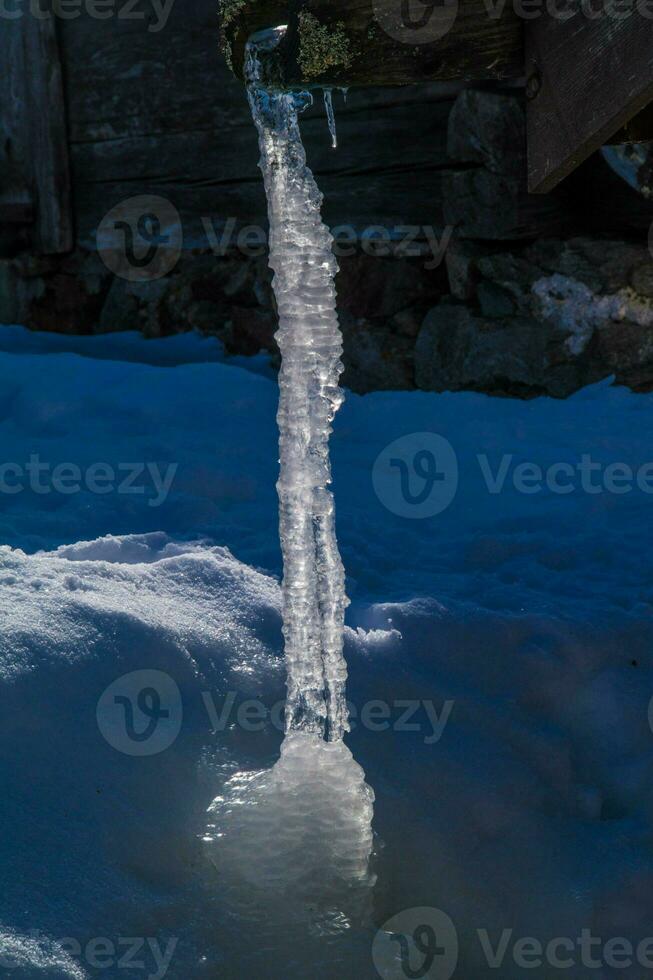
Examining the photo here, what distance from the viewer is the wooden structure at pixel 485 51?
1.71 metres

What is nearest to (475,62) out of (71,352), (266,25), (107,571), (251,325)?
(266,25)

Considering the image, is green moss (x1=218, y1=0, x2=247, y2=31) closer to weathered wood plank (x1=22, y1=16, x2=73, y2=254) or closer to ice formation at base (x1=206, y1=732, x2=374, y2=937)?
ice formation at base (x1=206, y1=732, x2=374, y2=937)

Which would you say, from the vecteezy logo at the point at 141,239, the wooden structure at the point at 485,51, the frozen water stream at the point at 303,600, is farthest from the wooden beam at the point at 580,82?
the vecteezy logo at the point at 141,239

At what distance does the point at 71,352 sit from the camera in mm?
4766

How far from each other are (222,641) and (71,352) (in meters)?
2.67

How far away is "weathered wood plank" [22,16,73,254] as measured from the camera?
5.01 metres

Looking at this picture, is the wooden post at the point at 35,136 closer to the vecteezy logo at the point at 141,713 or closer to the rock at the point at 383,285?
the rock at the point at 383,285
